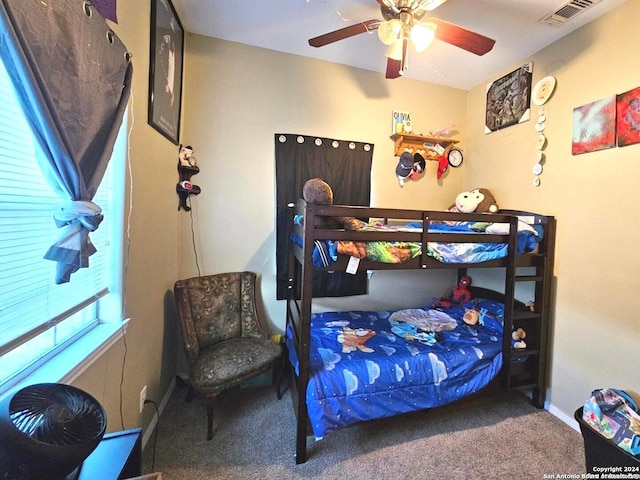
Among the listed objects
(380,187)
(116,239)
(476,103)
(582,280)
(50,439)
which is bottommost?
(50,439)

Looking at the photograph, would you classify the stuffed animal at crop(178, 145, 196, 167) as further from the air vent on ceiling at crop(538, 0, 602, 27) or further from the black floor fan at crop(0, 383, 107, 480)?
the air vent on ceiling at crop(538, 0, 602, 27)

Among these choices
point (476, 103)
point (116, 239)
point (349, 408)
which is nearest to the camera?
point (116, 239)

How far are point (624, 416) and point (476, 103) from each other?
9.22ft

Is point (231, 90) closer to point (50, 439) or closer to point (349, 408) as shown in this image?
point (50, 439)

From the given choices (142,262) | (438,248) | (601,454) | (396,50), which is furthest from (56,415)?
(601,454)

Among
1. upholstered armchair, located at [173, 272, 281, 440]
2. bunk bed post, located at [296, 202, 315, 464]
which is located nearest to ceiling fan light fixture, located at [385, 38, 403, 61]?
bunk bed post, located at [296, 202, 315, 464]

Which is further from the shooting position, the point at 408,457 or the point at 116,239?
the point at 408,457

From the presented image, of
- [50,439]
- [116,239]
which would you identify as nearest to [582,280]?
[50,439]

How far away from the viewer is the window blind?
0.80m

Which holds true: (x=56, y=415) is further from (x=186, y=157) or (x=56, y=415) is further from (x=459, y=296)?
(x=459, y=296)

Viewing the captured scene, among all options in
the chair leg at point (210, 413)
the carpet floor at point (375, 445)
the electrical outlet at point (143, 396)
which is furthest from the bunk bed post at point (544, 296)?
the electrical outlet at point (143, 396)

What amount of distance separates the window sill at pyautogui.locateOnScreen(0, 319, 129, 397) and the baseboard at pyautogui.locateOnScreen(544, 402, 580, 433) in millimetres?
2990

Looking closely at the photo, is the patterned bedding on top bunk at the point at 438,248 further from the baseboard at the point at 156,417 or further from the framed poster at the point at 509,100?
the baseboard at the point at 156,417

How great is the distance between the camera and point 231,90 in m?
2.33
